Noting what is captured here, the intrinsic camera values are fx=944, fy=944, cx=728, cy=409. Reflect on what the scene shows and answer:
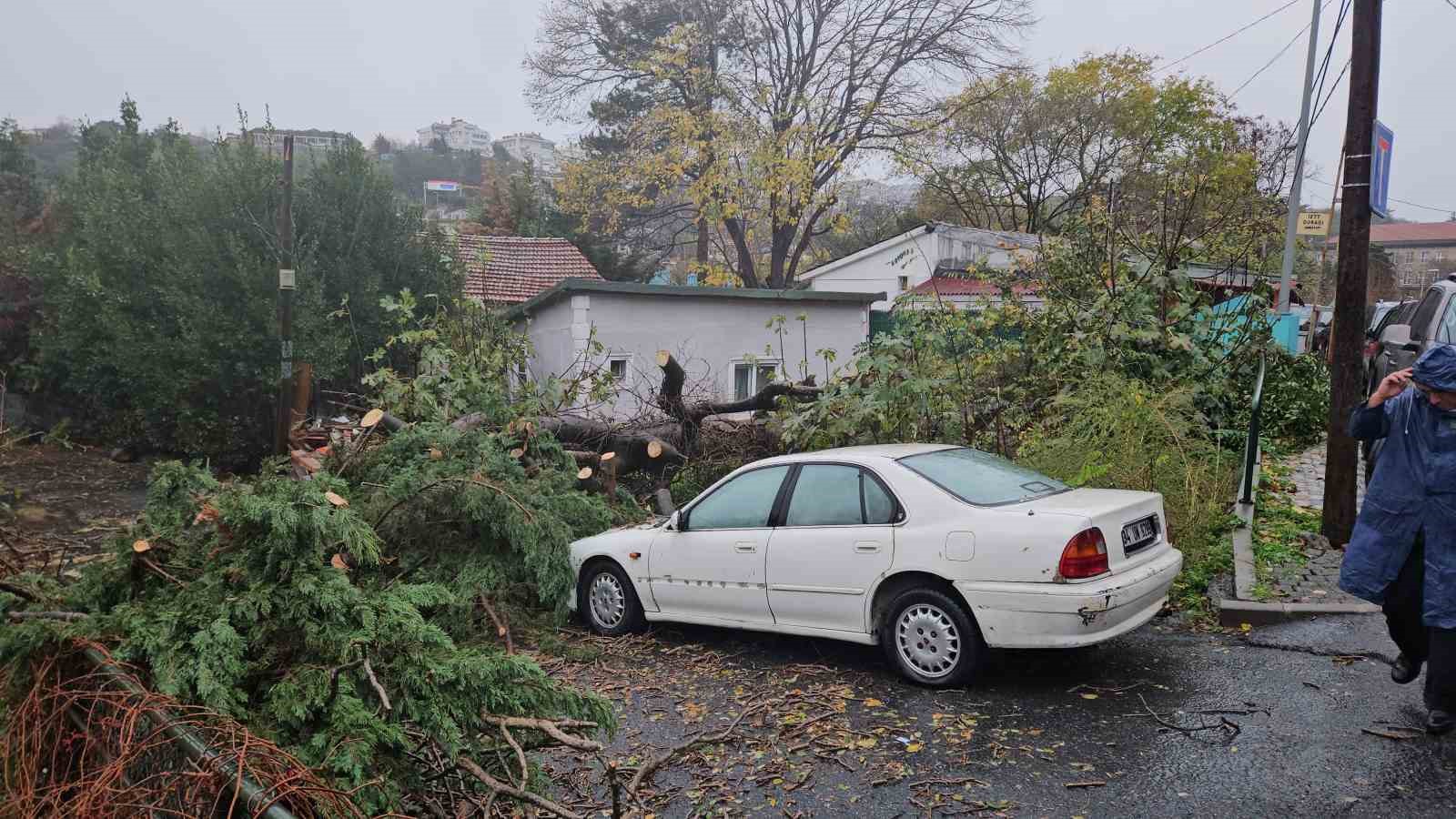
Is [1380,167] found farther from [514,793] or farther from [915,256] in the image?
[915,256]

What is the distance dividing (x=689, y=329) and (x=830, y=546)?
39.4ft

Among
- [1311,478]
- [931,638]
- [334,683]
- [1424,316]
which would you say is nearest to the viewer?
[334,683]

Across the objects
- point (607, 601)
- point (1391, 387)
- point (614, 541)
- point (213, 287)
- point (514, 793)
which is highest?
point (213, 287)

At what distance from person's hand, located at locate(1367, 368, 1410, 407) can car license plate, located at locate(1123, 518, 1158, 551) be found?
137cm

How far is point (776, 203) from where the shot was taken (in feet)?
90.0

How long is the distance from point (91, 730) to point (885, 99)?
28.2 metres

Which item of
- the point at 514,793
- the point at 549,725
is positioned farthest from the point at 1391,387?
the point at 514,793

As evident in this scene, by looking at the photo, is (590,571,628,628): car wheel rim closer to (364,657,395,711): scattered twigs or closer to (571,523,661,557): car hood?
(571,523,661,557): car hood

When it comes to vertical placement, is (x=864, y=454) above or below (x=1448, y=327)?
below

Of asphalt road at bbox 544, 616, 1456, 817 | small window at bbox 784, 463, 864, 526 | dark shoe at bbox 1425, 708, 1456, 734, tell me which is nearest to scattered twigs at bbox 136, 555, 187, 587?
asphalt road at bbox 544, 616, 1456, 817

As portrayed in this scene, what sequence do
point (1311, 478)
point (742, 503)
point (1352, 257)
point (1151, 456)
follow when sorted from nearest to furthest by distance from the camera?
point (742, 503), point (1352, 257), point (1151, 456), point (1311, 478)

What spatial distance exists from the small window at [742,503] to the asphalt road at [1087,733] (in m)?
0.92

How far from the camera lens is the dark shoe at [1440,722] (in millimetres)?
4266

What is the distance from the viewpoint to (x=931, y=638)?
17.8 feet
